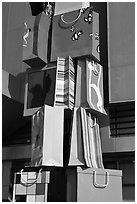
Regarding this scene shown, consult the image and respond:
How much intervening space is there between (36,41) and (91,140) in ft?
3.36

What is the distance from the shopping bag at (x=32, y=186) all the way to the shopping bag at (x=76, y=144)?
0.23 metres

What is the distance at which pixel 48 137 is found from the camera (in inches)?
90.0

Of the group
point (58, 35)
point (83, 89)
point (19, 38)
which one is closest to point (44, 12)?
point (58, 35)

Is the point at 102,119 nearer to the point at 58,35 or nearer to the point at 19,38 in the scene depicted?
the point at 58,35

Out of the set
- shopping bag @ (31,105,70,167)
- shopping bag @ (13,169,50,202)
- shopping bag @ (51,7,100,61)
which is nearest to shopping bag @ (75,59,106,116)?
shopping bag @ (51,7,100,61)

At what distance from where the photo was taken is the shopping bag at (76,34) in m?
2.59

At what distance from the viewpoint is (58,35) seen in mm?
2738

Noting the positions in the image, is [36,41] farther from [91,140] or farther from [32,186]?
[32,186]

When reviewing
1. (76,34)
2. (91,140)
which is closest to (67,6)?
(76,34)

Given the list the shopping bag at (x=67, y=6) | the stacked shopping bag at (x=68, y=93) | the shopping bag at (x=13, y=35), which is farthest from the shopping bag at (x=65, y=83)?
the shopping bag at (x=13, y=35)

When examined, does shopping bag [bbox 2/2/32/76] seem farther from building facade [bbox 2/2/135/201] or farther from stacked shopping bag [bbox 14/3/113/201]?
stacked shopping bag [bbox 14/3/113/201]

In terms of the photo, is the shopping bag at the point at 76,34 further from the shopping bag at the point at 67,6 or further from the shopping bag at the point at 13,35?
the shopping bag at the point at 13,35

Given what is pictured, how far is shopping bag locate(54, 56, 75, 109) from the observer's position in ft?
8.21

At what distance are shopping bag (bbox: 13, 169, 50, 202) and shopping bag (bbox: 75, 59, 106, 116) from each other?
26.9 inches
